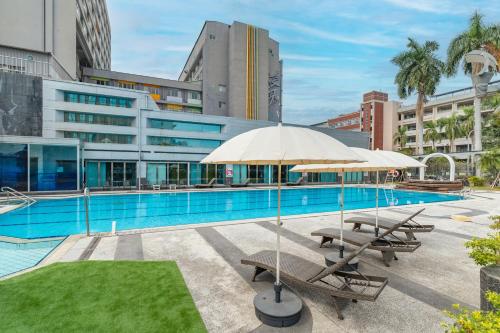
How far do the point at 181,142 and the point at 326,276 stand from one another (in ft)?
91.1

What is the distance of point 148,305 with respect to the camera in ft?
13.5

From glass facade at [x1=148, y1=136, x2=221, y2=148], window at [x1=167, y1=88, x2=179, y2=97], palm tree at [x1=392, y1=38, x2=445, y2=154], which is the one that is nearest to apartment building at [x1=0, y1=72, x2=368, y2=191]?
glass facade at [x1=148, y1=136, x2=221, y2=148]

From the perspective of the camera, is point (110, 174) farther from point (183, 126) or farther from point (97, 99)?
point (183, 126)

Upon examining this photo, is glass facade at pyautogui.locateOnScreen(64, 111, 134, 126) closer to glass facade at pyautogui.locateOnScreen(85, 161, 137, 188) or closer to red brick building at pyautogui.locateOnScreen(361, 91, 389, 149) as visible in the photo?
glass facade at pyautogui.locateOnScreen(85, 161, 137, 188)

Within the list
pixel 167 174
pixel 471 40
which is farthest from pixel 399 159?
pixel 471 40

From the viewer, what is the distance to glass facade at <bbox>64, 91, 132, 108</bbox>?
1025 inches

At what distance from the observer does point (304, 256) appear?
6.53 meters

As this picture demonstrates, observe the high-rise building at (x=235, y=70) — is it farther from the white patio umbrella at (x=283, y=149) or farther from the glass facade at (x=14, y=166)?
the white patio umbrella at (x=283, y=149)

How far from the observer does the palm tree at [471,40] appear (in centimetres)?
2948

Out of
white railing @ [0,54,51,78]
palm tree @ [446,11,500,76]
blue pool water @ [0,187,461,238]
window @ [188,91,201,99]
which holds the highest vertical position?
palm tree @ [446,11,500,76]

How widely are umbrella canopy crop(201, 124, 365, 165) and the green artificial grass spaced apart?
246 centimetres

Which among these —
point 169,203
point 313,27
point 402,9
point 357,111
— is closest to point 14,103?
point 169,203

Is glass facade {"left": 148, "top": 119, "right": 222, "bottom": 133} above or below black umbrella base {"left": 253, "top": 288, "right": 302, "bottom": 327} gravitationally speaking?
above

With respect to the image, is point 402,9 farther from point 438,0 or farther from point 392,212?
point 392,212
